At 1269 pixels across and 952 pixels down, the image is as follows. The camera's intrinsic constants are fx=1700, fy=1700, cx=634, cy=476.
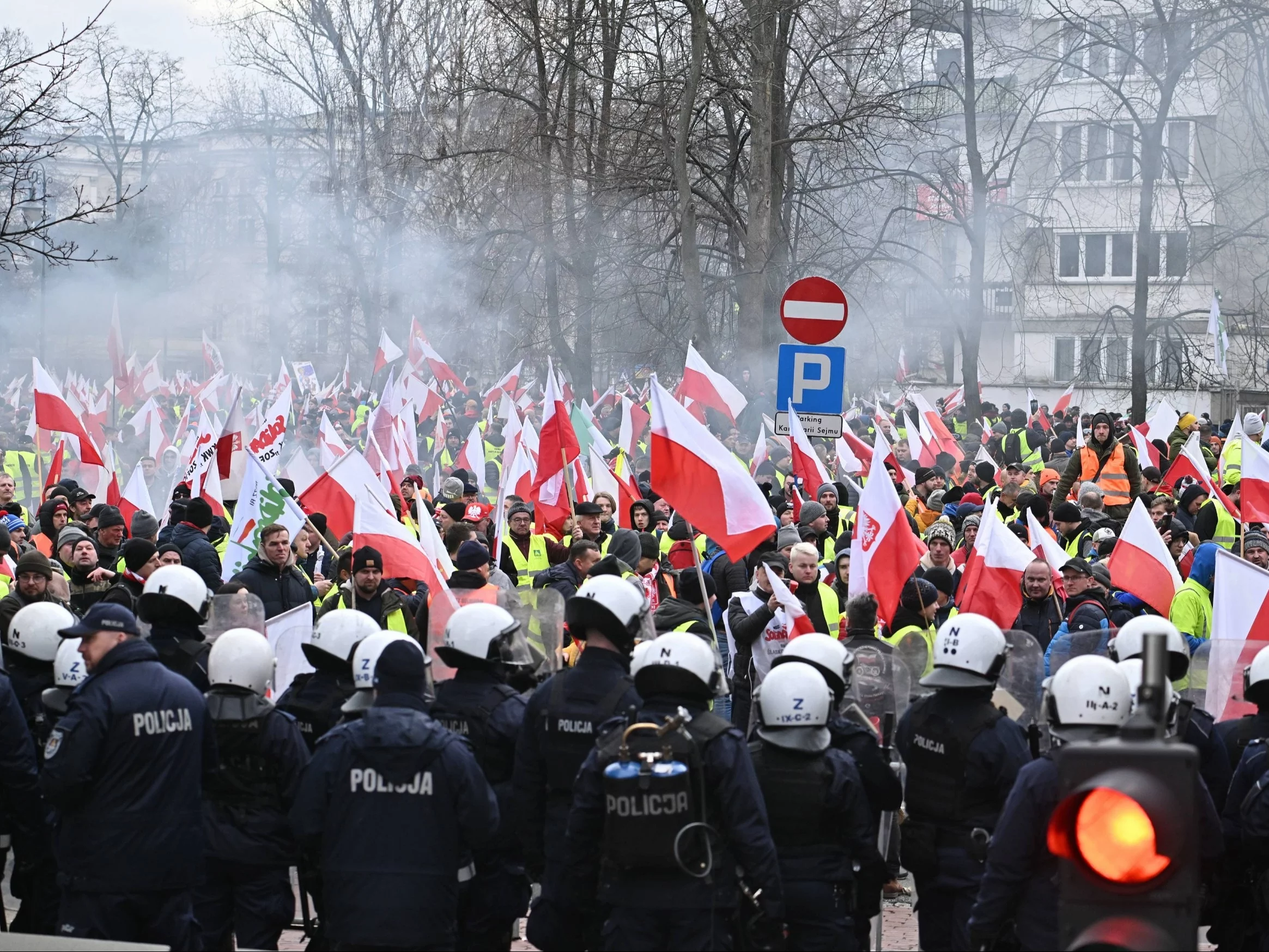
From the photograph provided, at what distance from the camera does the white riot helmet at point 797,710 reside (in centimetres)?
573

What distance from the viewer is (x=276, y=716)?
612cm

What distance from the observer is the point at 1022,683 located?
6.89 metres

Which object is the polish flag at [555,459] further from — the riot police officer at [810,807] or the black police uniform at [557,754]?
the riot police officer at [810,807]

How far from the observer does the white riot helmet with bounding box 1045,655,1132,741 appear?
210 inches

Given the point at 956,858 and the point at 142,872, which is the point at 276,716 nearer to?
the point at 142,872

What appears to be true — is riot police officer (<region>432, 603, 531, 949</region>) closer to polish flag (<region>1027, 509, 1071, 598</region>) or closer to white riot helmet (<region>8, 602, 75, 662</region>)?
white riot helmet (<region>8, 602, 75, 662</region>)

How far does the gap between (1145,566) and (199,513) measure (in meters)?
6.32

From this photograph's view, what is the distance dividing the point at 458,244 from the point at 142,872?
2521cm

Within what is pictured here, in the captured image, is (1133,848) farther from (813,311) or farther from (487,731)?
(813,311)

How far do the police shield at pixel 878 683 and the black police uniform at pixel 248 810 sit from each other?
244 cm

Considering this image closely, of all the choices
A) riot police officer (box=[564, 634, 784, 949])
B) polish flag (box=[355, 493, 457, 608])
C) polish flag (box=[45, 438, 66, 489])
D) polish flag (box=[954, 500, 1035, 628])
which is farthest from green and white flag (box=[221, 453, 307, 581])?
polish flag (box=[45, 438, 66, 489])

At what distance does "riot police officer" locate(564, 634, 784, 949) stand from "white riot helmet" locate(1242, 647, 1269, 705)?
1.96 m

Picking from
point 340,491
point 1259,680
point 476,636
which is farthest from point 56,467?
point 1259,680

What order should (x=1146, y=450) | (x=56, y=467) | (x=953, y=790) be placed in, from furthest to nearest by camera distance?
(x=1146, y=450), (x=56, y=467), (x=953, y=790)
